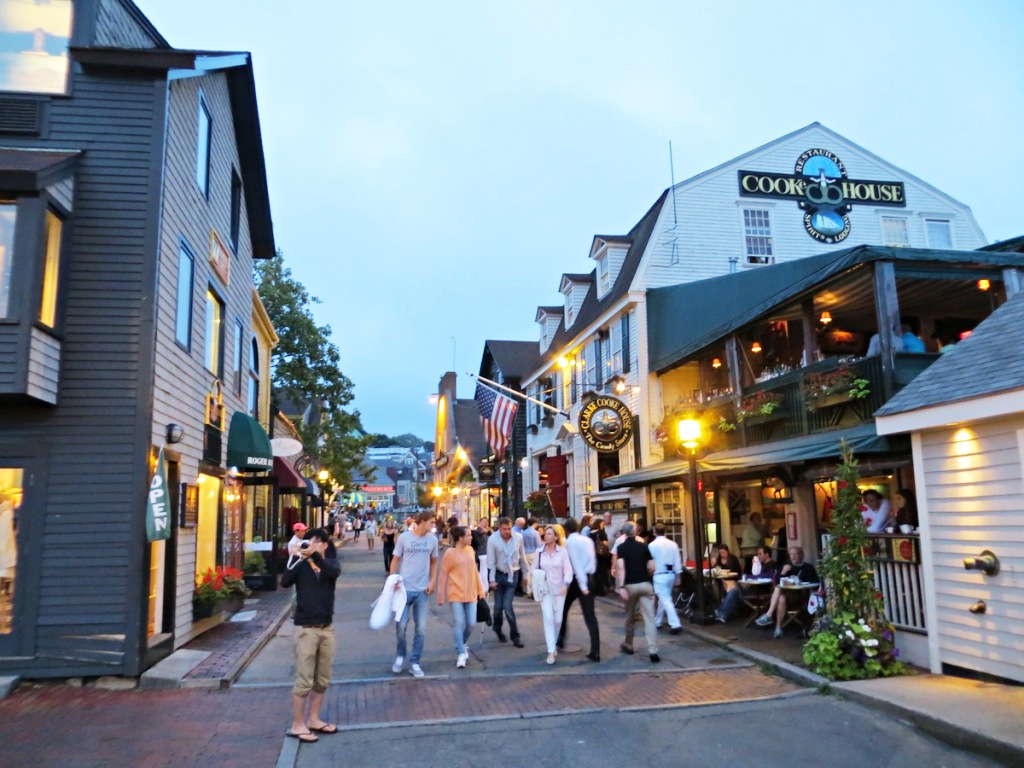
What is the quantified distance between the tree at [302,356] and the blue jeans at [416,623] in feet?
78.4

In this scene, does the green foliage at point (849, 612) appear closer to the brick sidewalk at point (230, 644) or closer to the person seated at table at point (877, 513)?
the person seated at table at point (877, 513)

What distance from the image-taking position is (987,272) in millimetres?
11328

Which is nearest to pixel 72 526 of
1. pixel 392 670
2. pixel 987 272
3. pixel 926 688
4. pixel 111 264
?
pixel 111 264

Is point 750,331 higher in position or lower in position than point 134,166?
lower

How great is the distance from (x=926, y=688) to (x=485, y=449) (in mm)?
39388

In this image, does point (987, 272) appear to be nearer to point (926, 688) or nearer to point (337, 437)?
point (926, 688)

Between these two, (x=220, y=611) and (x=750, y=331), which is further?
(x=750, y=331)

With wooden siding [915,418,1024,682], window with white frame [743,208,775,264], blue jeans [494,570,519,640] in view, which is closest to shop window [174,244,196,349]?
blue jeans [494,570,519,640]

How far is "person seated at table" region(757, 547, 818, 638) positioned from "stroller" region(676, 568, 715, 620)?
1.36 meters

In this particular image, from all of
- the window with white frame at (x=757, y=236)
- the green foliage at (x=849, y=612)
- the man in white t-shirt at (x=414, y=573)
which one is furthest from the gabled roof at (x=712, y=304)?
the man in white t-shirt at (x=414, y=573)

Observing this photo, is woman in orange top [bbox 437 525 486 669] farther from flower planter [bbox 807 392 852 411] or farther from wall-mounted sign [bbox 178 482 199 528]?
flower planter [bbox 807 392 852 411]

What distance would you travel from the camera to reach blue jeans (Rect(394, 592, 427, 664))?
30.7 feet

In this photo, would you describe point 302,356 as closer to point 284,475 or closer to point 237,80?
point 284,475

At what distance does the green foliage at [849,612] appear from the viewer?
8.27 metres
